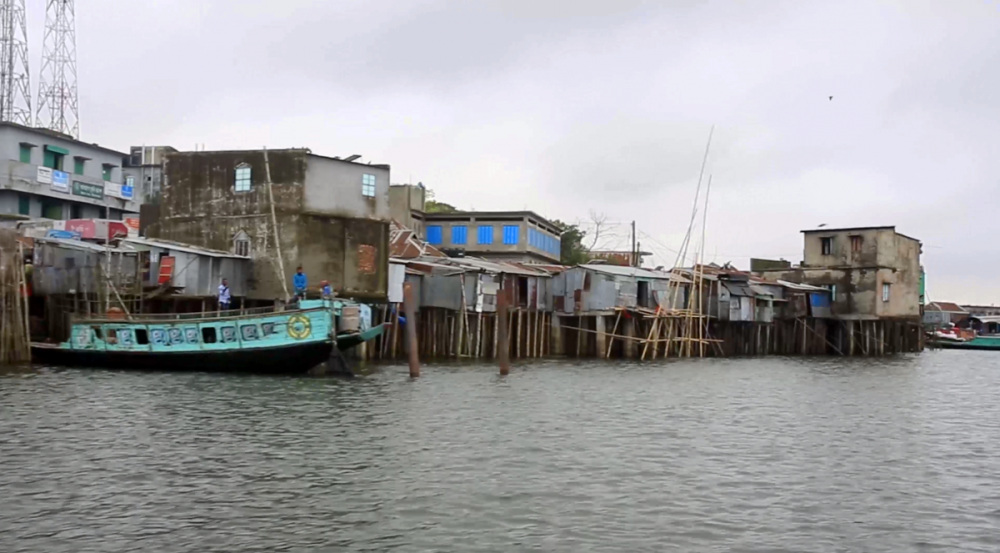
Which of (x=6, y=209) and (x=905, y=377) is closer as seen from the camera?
(x=905, y=377)

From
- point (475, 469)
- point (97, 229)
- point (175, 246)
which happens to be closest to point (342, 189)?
point (175, 246)

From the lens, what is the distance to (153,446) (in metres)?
18.8

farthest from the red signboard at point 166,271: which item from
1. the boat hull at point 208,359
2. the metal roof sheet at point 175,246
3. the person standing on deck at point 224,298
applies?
the boat hull at point 208,359

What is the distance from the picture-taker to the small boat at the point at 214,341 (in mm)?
32344

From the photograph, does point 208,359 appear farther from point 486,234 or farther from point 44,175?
point 486,234

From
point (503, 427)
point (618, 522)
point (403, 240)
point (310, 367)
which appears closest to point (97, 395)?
point (310, 367)

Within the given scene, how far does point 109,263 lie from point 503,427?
70.9 ft

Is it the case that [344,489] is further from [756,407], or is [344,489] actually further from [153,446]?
[756,407]

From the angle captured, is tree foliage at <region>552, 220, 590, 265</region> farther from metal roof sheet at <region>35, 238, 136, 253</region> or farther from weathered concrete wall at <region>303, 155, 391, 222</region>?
metal roof sheet at <region>35, 238, 136, 253</region>

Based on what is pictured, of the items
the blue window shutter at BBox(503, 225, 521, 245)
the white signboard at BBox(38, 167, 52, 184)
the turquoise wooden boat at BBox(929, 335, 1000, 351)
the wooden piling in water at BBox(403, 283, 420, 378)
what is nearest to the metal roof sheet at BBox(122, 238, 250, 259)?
the wooden piling in water at BBox(403, 283, 420, 378)

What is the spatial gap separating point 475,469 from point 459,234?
1810 inches

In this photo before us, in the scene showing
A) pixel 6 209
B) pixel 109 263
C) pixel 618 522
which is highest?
pixel 6 209

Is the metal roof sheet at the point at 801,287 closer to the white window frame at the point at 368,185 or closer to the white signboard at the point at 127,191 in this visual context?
the white window frame at the point at 368,185

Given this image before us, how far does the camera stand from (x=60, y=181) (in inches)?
2261
